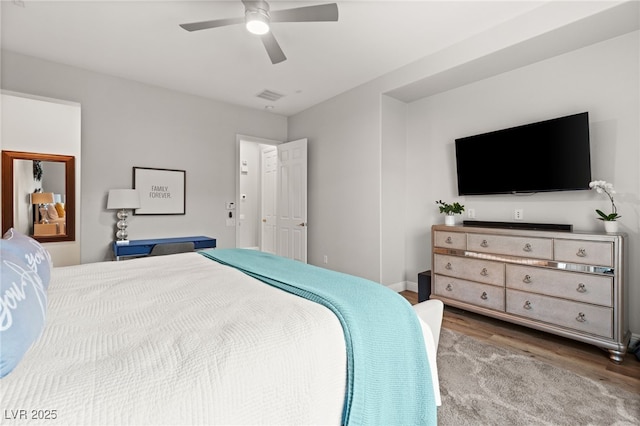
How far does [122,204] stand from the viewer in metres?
3.54

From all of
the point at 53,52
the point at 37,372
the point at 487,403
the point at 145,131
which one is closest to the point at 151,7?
the point at 53,52

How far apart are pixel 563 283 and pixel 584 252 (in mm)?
295

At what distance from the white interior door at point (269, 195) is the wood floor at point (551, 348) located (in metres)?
3.46

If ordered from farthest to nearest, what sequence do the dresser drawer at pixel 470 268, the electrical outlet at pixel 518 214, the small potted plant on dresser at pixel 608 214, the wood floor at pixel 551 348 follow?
the electrical outlet at pixel 518 214 < the dresser drawer at pixel 470 268 < the small potted plant on dresser at pixel 608 214 < the wood floor at pixel 551 348

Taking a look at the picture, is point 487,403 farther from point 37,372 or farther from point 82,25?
point 82,25

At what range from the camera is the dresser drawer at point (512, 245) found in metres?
2.57

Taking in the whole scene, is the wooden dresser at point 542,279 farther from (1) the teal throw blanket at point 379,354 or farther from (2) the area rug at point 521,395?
(1) the teal throw blanket at point 379,354

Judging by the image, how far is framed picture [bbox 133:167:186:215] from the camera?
3.90m

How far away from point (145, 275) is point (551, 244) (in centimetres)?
302

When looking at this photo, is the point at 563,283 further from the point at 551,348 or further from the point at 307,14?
the point at 307,14

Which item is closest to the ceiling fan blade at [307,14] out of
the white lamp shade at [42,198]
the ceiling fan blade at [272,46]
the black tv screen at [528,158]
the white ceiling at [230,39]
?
the ceiling fan blade at [272,46]

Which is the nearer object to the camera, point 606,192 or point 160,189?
point 606,192

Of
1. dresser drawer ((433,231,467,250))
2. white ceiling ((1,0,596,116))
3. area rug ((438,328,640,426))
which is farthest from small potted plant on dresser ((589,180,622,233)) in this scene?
white ceiling ((1,0,596,116))

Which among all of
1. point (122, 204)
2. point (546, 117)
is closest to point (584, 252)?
point (546, 117)
